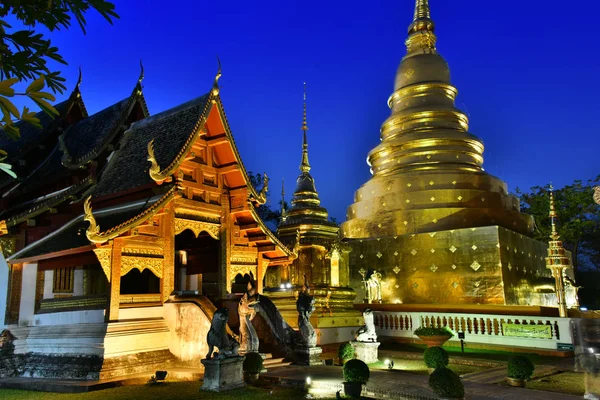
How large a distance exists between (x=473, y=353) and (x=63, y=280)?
36.2 ft

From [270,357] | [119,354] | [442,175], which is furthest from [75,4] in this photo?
[442,175]

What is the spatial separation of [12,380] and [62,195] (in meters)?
4.08

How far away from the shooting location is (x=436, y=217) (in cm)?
2089

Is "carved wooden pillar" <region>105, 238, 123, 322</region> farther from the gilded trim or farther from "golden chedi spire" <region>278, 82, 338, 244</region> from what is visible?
"golden chedi spire" <region>278, 82, 338, 244</region>

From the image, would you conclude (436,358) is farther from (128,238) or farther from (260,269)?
(128,238)

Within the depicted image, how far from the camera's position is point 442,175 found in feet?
71.9

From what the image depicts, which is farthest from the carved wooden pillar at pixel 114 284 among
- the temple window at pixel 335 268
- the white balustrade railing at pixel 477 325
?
the white balustrade railing at pixel 477 325

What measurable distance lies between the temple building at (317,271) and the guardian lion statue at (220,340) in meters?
6.58

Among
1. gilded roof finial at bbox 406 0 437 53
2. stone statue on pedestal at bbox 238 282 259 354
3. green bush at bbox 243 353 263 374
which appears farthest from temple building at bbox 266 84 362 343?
gilded roof finial at bbox 406 0 437 53

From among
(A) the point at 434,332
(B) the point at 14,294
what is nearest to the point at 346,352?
(A) the point at 434,332

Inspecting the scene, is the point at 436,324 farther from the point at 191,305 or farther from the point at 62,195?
the point at 62,195

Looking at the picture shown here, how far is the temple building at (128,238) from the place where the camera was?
10031 mm

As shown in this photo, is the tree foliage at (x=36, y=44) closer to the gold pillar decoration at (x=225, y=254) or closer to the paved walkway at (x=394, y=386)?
the paved walkway at (x=394, y=386)

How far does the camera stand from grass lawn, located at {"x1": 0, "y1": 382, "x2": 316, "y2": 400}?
320 inches
